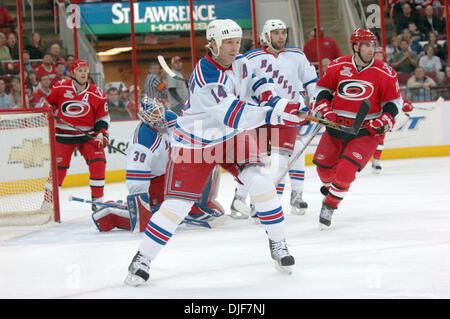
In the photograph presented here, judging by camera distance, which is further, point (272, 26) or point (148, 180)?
point (272, 26)

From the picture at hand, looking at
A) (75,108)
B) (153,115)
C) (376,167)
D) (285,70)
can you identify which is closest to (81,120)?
(75,108)

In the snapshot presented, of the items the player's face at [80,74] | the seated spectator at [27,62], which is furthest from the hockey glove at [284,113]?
the seated spectator at [27,62]

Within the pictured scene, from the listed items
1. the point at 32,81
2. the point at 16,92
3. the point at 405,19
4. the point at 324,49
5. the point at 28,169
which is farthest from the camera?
the point at 405,19

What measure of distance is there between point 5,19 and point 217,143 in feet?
19.8

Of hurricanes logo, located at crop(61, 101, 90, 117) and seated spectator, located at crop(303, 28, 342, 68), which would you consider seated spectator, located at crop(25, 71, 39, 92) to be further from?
seated spectator, located at crop(303, 28, 342, 68)

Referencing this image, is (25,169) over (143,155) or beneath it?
beneath

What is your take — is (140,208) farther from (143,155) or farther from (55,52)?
(55,52)

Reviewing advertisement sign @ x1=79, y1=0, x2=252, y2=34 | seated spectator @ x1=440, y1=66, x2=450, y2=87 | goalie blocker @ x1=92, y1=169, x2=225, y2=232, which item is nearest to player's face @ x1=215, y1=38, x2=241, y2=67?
goalie blocker @ x1=92, y1=169, x2=225, y2=232

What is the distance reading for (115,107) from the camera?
766cm

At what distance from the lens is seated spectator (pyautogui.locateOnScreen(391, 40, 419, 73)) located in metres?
8.37

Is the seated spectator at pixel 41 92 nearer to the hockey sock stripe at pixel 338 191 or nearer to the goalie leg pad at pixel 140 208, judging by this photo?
the goalie leg pad at pixel 140 208

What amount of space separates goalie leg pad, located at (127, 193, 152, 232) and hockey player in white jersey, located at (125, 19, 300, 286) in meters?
1.14
